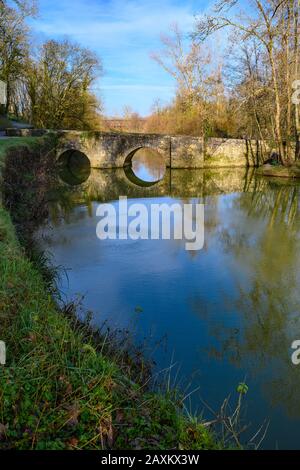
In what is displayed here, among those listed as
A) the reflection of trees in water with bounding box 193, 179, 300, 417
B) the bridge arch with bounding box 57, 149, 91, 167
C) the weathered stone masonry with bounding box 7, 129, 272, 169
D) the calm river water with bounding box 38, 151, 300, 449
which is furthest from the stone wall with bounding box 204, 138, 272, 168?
the reflection of trees in water with bounding box 193, 179, 300, 417

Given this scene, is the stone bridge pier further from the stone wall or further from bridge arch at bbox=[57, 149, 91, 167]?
bridge arch at bbox=[57, 149, 91, 167]

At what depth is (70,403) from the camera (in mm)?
2670

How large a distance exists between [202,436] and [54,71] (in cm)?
2800

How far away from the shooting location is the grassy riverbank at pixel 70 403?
2.46 meters

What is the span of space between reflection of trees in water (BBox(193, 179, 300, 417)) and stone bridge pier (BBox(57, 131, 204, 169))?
48.3 feet

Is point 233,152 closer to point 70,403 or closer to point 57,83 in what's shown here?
point 57,83

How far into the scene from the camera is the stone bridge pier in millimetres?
24750

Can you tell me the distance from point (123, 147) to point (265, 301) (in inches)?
815

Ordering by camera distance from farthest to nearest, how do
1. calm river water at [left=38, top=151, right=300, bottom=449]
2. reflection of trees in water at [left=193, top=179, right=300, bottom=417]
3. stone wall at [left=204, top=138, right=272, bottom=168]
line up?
1. stone wall at [left=204, top=138, right=272, bottom=168]
2. reflection of trees in water at [left=193, top=179, right=300, bottom=417]
3. calm river water at [left=38, top=151, right=300, bottom=449]

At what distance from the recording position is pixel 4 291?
3.96 metres

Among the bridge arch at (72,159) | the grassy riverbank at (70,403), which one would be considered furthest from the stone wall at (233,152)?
the grassy riverbank at (70,403)

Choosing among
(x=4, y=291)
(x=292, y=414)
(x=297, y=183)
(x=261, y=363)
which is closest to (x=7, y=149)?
(x=4, y=291)

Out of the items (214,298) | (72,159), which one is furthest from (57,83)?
(214,298)
